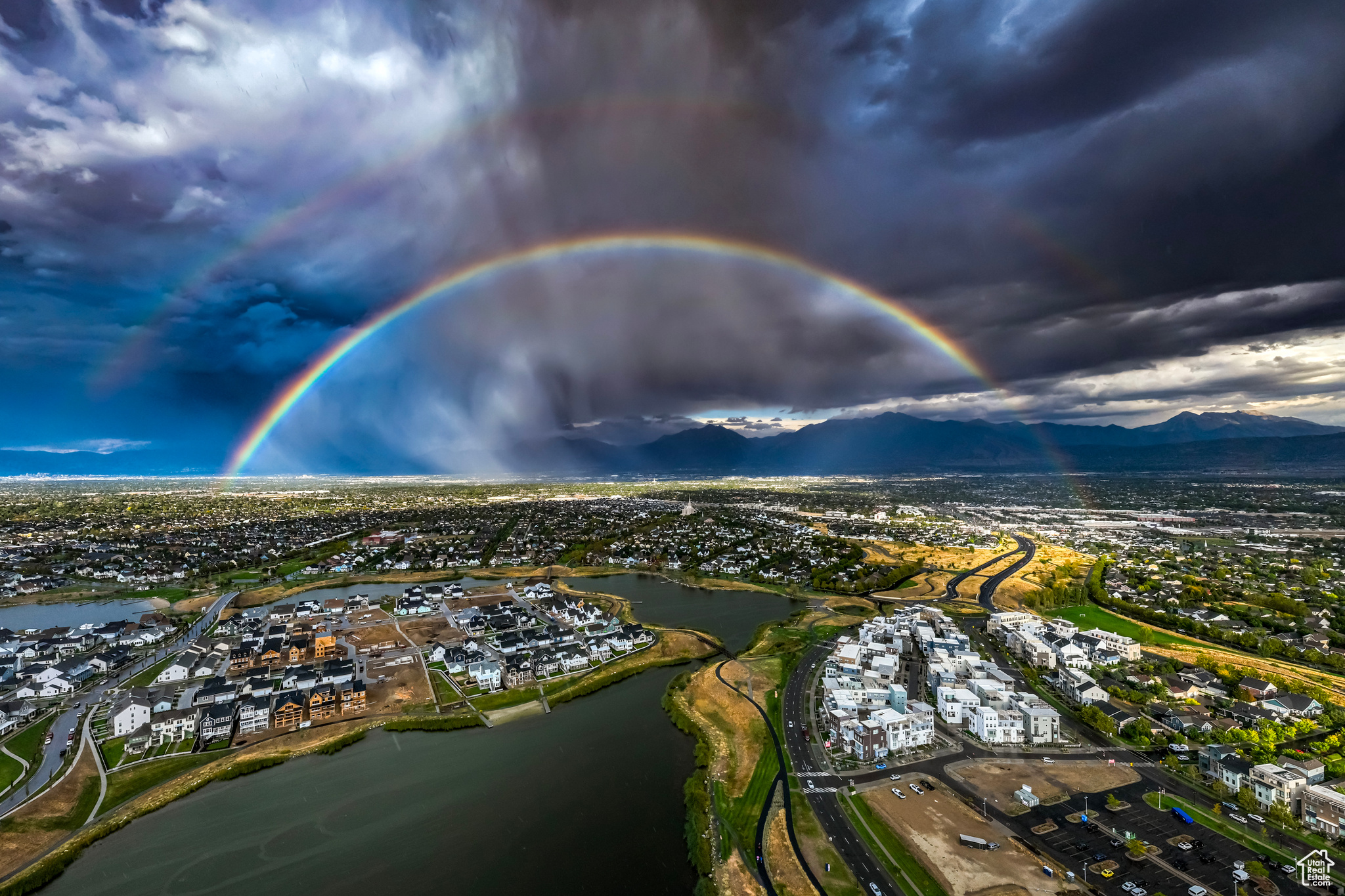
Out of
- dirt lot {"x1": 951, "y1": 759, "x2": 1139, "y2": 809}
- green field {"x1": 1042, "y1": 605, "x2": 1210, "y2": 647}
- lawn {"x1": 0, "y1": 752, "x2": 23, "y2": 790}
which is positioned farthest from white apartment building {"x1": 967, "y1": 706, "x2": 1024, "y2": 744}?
lawn {"x1": 0, "y1": 752, "x2": 23, "y2": 790}

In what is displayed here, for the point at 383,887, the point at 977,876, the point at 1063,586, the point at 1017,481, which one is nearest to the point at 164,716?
the point at 383,887

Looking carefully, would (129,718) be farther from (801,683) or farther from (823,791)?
(801,683)

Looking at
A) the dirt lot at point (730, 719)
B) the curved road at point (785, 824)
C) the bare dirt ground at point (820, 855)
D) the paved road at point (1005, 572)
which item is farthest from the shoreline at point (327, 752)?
the paved road at point (1005, 572)

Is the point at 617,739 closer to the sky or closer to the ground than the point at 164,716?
closer to the ground

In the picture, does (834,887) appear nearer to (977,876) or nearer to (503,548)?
(977,876)

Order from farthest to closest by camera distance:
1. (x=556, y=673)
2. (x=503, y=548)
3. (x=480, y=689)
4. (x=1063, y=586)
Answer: (x=503, y=548) → (x=1063, y=586) → (x=556, y=673) → (x=480, y=689)
